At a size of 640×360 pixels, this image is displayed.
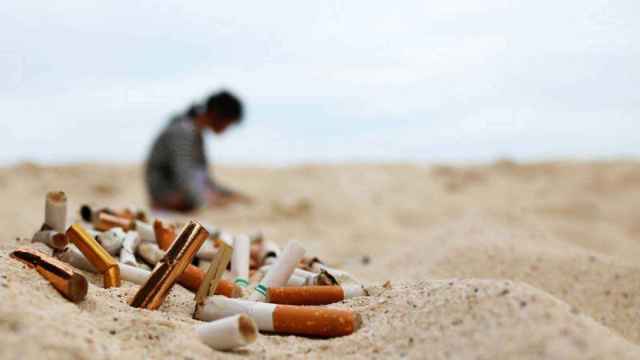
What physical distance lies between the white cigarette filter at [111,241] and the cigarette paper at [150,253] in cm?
7

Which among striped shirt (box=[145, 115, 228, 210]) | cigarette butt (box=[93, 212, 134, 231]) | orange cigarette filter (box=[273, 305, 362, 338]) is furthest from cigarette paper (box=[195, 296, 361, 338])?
striped shirt (box=[145, 115, 228, 210])

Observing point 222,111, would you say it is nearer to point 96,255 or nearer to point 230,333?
point 96,255

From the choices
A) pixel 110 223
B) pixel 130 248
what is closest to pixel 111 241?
pixel 130 248

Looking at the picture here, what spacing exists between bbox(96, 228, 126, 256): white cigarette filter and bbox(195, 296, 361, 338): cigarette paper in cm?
80

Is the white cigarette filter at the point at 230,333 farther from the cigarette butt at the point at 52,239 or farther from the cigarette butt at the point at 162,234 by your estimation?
the cigarette butt at the point at 162,234

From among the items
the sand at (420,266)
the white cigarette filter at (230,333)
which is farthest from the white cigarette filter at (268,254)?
the white cigarette filter at (230,333)

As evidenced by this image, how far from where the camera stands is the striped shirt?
6340 millimetres

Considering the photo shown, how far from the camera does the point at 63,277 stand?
1.92 m

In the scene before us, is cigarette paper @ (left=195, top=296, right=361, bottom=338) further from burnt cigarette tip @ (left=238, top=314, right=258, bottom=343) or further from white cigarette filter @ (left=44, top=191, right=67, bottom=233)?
white cigarette filter @ (left=44, top=191, right=67, bottom=233)

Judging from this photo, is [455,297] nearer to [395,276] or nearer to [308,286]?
[308,286]

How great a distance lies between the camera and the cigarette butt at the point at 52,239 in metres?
2.56

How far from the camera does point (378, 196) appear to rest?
329 inches

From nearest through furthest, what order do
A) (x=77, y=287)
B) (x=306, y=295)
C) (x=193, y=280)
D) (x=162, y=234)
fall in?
(x=77, y=287)
(x=306, y=295)
(x=193, y=280)
(x=162, y=234)

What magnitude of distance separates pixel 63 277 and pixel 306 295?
27.7 inches
